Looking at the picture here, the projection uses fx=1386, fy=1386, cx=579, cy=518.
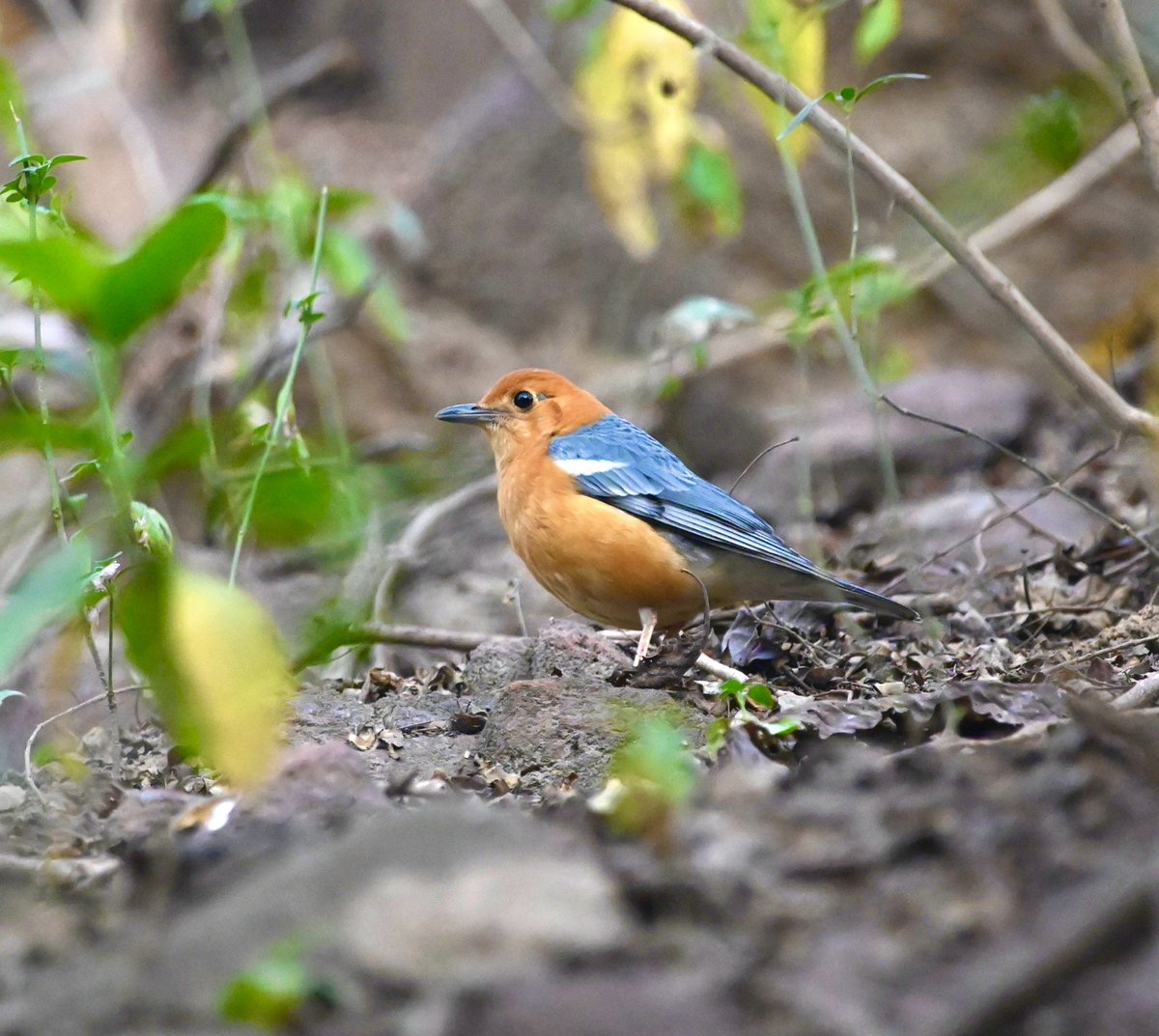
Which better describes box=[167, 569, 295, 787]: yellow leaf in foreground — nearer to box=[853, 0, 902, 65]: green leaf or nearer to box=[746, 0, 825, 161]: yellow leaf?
box=[746, 0, 825, 161]: yellow leaf

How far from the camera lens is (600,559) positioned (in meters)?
5.37

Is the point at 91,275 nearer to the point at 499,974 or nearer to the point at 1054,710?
the point at 499,974

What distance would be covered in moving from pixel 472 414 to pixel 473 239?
18.2 feet

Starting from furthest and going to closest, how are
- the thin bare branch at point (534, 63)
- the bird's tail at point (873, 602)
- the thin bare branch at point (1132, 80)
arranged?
1. the thin bare branch at point (534, 63)
2. the bird's tail at point (873, 602)
3. the thin bare branch at point (1132, 80)

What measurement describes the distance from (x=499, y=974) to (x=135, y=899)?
2.86 ft

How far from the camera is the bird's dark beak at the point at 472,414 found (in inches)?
246

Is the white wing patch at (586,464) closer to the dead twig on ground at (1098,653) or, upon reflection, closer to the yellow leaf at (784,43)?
the yellow leaf at (784,43)

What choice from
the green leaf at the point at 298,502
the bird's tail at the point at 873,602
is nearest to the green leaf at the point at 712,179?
the bird's tail at the point at 873,602

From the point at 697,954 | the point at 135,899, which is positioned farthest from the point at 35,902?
the point at 697,954

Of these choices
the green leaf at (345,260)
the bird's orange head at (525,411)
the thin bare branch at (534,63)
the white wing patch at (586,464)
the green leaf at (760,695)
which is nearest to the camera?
the green leaf at (760,695)

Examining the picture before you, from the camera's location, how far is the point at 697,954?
2195mm

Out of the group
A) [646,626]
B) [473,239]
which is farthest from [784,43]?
[473,239]

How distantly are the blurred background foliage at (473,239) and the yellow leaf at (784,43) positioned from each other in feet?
0.07

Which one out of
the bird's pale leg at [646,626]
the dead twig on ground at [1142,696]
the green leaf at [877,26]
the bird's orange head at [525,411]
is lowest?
the bird's pale leg at [646,626]
